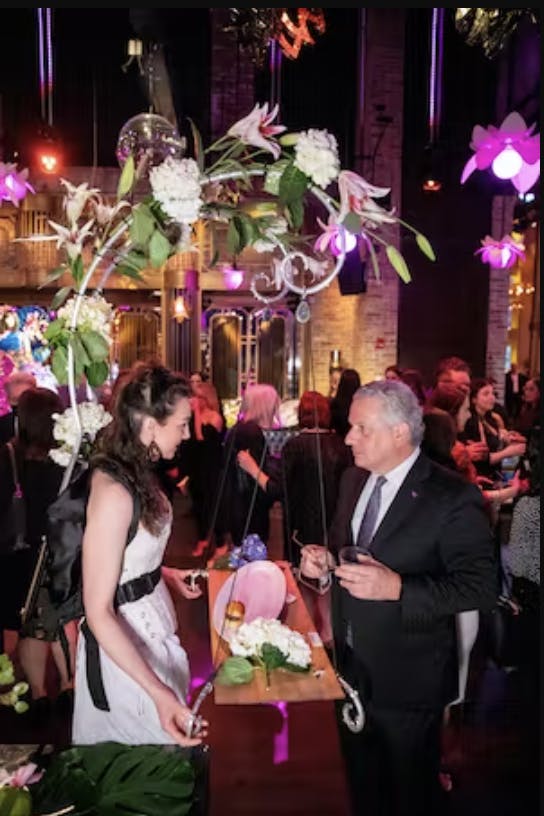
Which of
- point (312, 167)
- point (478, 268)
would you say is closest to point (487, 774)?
point (312, 167)

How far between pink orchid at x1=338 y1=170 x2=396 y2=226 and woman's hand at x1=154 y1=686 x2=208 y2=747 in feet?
4.18

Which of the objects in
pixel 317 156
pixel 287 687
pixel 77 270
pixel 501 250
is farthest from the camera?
pixel 501 250

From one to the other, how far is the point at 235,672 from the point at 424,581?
68 centimetres

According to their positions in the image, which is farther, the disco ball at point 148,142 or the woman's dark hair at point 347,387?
the woman's dark hair at point 347,387

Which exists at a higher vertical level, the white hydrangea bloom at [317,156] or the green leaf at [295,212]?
the white hydrangea bloom at [317,156]

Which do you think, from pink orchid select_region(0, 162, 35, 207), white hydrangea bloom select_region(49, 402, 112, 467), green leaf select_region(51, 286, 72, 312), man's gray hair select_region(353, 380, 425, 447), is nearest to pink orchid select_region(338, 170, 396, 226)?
man's gray hair select_region(353, 380, 425, 447)

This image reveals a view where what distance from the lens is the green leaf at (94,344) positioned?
2.00 m

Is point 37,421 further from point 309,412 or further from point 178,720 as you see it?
point 178,720

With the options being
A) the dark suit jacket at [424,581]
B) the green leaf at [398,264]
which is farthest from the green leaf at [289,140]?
→ the dark suit jacket at [424,581]

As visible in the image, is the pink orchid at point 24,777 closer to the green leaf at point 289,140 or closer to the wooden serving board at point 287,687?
the wooden serving board at point 287,687

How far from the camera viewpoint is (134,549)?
6.78 feet

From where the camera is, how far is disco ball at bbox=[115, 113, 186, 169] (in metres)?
2.44

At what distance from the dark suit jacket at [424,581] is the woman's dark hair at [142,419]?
74cm

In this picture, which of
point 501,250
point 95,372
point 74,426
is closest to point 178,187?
point 95,372
